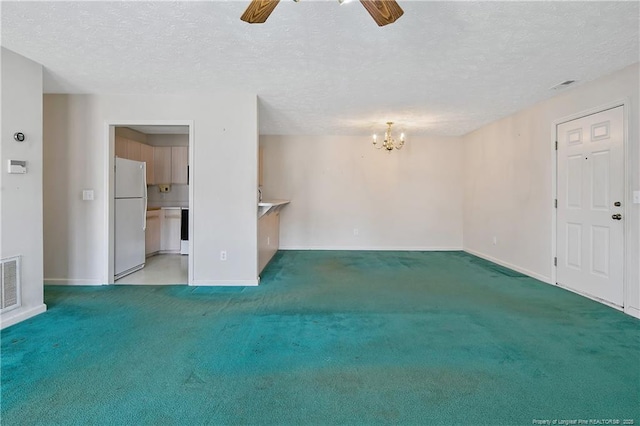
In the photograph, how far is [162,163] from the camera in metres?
6.08

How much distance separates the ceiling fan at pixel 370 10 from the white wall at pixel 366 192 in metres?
4.73

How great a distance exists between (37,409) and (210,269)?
7.66 ft

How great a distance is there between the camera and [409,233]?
6621 millimetres

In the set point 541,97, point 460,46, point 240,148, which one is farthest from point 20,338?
point 541,97

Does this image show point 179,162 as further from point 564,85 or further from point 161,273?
point 564,85

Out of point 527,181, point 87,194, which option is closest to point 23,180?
point 87,194

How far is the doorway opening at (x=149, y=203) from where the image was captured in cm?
392

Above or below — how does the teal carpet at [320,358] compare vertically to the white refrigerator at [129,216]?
below

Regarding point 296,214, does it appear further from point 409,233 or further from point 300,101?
point 300,101

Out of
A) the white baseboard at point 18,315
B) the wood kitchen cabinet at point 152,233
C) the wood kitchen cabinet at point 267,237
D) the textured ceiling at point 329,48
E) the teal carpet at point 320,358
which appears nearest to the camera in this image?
the teal carpet at point 320,358

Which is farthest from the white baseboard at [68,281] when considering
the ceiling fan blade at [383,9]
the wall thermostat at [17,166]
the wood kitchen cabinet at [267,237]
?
the ceiling fan blade at [383,9]

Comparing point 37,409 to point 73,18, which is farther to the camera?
point 73,18

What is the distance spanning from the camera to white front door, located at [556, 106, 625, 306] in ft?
10.1

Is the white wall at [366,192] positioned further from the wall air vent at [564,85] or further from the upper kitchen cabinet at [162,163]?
the wall air vent at [564,85]
